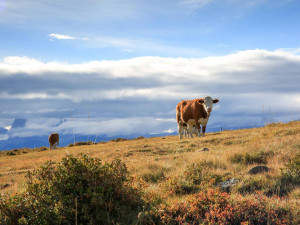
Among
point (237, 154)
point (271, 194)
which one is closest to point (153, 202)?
point (271, 194)

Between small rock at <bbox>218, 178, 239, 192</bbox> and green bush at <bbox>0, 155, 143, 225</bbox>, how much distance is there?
A: 2.27 metres

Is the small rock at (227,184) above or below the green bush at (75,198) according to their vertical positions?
below

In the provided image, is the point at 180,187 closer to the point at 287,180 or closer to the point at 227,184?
the point at 227,184

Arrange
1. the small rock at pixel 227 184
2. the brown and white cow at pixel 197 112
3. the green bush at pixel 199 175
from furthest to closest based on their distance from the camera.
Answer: the brown and white cow at pixel 197 112 < the green bush at pixel 199 175 < the small rock at pixel 227 184

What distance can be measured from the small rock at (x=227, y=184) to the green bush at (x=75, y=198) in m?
2.27

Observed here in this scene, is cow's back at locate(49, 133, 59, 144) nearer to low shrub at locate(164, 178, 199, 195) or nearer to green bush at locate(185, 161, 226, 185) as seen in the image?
green bush at locate(185, 161, 226, 185)

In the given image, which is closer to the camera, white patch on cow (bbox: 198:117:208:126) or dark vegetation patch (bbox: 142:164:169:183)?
dark vegetation patch (bbox: 142:164:169:183)

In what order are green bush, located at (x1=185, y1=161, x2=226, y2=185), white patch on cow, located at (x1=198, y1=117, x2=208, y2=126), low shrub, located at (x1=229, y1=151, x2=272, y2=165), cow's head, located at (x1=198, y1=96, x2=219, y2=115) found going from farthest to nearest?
white patch on cow, located at (x1=198, y1=117, x2=208, y2=126)
cow's head, located at (x1=198, y1=96, x2=219, y2=115)
low shrub, located at (x1=229, y1=151, x2=272, y2=165)
green bush, located at (x1=185, y1=161, x2=226, y2=185)

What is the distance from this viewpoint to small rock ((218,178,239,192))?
743 cm

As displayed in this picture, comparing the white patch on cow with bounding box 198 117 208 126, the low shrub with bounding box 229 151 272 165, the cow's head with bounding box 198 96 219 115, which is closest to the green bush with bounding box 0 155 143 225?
the low shrub with bounding box 229 151 272 165

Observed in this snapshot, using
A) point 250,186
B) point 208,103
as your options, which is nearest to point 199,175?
point 250,186

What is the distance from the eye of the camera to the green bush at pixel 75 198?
19.0 feet

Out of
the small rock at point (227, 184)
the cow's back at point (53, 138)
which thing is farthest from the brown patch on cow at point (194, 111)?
the cow's back at point (53, 138)

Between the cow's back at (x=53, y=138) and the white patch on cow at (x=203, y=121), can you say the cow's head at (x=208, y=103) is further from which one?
the cow's back at (x=53, y=138)
